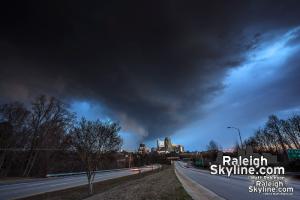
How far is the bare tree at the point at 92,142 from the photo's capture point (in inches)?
870

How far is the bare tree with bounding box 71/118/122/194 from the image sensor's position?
2211cm

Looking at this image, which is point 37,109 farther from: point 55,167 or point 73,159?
point 73,159

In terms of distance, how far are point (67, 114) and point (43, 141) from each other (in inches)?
313

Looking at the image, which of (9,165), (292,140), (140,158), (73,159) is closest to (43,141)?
(9,165)

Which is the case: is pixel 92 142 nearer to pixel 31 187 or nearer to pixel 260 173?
pixel 31 187

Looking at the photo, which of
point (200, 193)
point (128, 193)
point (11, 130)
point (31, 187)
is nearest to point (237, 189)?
point (200, 193)

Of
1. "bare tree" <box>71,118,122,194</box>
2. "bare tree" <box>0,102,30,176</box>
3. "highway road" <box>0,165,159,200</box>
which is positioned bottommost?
"highway road" <box>0,165,159,200</box>

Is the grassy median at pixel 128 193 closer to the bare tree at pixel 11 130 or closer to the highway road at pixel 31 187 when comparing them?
the highway road at pixel 31 187

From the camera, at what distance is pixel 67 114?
228ft

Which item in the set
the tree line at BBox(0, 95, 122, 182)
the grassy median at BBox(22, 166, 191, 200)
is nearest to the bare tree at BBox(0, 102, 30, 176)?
the tree line at BBox(0, 95, 122, 182)

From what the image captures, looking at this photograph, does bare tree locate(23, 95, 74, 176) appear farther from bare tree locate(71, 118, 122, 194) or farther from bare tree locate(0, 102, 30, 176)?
bare tree locate(71, 118, 122, 194)

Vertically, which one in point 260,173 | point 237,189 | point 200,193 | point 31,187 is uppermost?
point 260,173

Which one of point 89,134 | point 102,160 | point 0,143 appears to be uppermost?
point 0,143

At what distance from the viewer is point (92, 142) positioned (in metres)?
22.5
